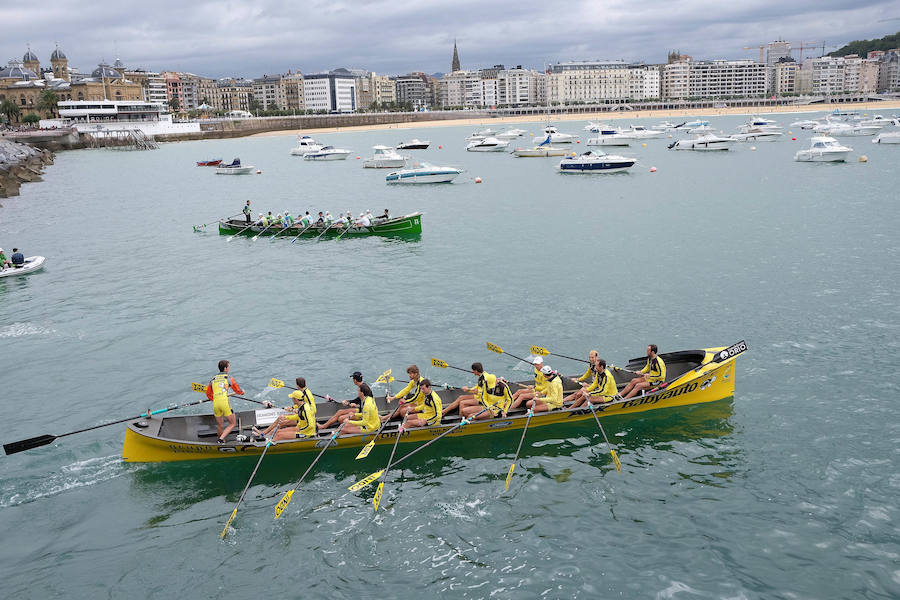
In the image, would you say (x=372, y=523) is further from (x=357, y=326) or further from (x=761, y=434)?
(x=357, y=326)

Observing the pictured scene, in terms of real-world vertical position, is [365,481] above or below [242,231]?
below

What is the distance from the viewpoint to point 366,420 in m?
15.7

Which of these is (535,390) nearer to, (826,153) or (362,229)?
(362,229)

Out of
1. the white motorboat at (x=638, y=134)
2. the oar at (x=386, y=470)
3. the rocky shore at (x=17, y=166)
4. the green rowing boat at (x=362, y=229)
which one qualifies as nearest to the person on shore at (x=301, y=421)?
the oar at (x=386, y=470)

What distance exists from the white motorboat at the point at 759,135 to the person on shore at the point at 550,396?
3879 inches

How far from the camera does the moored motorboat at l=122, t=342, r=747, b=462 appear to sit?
15.5 m

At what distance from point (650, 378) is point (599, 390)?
57.4 inches

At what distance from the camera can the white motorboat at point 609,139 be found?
341ft

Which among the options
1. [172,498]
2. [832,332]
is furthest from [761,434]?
[172,498]

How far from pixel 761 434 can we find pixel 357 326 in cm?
1352

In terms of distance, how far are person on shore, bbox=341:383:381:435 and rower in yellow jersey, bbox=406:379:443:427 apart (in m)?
0.77

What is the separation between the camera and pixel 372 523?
13.6m

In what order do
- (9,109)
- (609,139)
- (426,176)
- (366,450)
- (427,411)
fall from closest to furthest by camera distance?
(366,450) → (427,411) → (426,176) → (609,139) → (9,109)

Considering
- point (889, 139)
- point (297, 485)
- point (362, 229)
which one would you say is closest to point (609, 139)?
point (889, 139)
